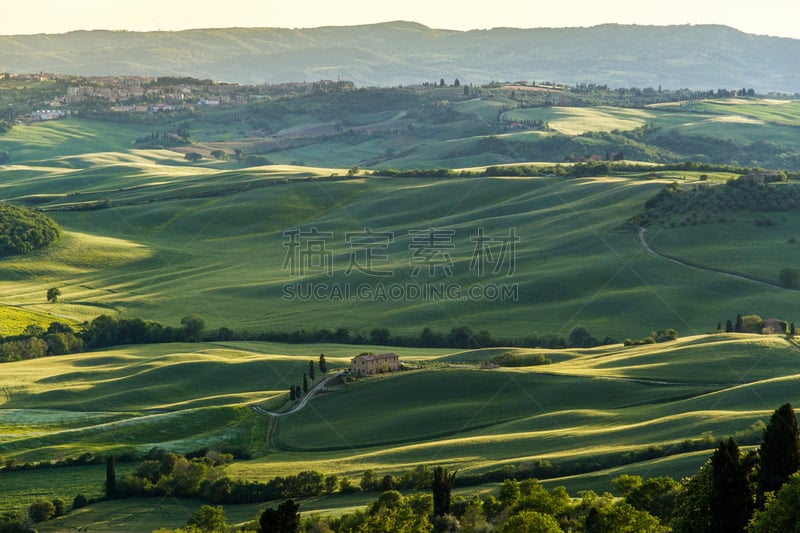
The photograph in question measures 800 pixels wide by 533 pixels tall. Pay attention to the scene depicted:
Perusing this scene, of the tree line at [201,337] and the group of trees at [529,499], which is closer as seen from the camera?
the group of trees at [529,499]

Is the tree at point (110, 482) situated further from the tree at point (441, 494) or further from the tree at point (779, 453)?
the tree at point (779, 453)

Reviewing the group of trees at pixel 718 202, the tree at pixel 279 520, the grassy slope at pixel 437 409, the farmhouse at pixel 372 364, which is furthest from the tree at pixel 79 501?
the group of trees at pixel 718 202

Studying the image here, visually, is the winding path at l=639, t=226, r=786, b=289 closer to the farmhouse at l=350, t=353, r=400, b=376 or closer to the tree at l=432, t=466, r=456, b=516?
the farmhouse at l=350, t=353, r=400, b=376

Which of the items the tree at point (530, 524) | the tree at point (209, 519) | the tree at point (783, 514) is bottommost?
the tree at point (209, 519)

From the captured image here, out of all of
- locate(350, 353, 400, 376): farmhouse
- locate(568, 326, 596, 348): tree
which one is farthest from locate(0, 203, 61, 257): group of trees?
Answer: locate(350, 353, 400, 376): farmhouse

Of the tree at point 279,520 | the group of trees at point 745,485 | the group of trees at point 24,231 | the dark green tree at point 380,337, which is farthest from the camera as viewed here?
the group of trees at point 24,231

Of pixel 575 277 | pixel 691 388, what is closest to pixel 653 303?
pixel 575 277
